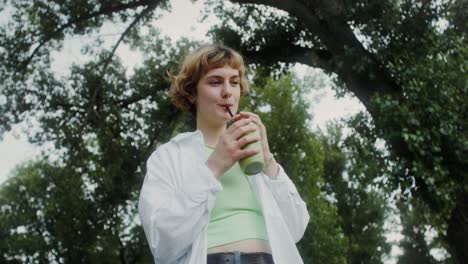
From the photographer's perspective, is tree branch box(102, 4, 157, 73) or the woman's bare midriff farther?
tree branch box(102, 4, 157, 73)

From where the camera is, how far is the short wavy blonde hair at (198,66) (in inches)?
88.7

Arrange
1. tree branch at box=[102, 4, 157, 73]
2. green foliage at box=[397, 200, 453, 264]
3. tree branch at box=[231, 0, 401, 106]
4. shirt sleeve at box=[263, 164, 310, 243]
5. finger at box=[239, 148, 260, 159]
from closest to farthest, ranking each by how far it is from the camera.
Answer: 1. finger at box=[239, 148, 260, 159]
2. shirt sleeve at box=[263, 164, 310, 243]
3. tree branch at box=[231, 0, 401, 106]
4. tree branch at box=[102, 4, 157, 73]
5. green foliage at box=[397, 200, 453, 264]

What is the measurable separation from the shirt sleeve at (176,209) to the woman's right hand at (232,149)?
3 centimetres

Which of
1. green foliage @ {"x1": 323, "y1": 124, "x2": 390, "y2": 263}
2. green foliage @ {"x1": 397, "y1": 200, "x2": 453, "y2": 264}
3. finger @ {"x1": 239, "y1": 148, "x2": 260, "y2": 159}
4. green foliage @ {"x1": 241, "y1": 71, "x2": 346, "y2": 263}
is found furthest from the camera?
green foliage @ {"x1": 397, "y1": 200, "x2": 453, "y2": 264}

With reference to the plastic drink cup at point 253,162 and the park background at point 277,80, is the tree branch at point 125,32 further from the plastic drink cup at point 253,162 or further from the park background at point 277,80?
the plastic drink cup at point 253,162

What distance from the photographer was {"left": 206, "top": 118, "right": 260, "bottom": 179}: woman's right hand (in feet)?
6.31

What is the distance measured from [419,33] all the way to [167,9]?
5.30m

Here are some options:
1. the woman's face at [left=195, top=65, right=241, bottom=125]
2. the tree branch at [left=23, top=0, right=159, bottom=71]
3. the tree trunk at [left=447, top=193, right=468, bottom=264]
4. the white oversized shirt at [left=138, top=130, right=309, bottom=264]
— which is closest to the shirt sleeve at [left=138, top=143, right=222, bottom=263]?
the white oversized shirt at [left=138, top=130, right=309, bottom=264]

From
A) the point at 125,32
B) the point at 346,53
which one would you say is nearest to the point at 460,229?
the point at 346,53

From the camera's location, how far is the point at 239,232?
1.97m

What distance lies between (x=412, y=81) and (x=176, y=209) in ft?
17.0

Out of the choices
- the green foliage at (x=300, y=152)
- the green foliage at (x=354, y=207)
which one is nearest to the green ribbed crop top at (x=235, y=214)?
the green foliage at (x=300, y=152)

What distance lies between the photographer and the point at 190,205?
183cm

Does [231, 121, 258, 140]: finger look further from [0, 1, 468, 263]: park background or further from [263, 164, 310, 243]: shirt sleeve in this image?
[0, 1, 468, 263]: park background
